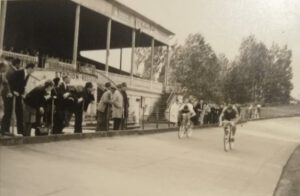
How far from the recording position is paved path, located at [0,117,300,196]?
6.83m

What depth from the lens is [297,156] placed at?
1478cm

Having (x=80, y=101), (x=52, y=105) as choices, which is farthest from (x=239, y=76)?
(x=80, y=101)

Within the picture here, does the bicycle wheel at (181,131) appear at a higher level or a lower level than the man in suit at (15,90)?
lower

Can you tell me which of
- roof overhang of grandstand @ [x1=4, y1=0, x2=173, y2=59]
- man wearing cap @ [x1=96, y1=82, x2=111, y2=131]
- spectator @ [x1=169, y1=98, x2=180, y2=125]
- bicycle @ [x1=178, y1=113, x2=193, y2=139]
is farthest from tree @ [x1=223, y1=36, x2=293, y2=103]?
spectator @ [x1=169, y1=98, x2=180, y2=125]

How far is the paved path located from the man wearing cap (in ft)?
1.66

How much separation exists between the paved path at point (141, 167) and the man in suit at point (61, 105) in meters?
0.47

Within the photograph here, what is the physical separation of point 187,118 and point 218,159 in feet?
16.1

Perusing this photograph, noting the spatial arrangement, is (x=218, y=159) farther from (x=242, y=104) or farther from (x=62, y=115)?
(x=62, y=115)

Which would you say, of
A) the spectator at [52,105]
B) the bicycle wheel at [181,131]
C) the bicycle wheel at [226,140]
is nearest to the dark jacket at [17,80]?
the spectator at [52,105]

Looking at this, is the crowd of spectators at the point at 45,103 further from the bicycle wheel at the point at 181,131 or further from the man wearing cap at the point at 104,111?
the bicycle wheel at the point at 181,131

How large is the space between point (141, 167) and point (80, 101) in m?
2.89

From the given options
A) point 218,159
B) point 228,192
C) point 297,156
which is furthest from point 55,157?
point 297,156

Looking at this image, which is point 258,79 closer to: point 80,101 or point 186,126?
point 80,101

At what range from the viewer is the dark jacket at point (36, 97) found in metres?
9.89
